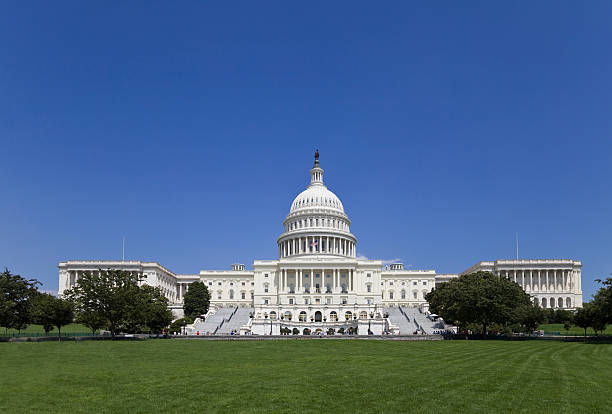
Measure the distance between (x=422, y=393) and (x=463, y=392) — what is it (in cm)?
161

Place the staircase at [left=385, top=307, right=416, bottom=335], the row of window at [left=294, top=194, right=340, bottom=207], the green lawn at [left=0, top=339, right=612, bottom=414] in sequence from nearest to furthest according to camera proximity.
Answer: the green lawn at [left=0, top=339, right=612, bottom=414], the staircase at [left=385, top=307, right=416, bottom=335], the row of window at [left=294, top=194, right=340, bottom=207]

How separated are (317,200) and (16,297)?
359ft

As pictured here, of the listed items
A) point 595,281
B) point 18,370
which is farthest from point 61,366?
point 595,281

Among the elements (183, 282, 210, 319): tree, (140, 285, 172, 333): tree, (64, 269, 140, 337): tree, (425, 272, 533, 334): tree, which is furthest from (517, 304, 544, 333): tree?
(183, 282, 210, 319): tree

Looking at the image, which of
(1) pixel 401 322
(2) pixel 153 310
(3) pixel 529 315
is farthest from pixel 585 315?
(2) pixel 153 310

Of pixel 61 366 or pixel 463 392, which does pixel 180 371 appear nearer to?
pixel 61 366

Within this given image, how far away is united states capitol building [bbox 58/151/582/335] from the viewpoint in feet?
446

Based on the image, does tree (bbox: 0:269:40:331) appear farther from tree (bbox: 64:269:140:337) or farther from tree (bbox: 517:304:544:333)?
tree (bbox: 517:304:544:333)

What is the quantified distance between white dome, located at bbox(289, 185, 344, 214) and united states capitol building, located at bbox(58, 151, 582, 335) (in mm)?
329

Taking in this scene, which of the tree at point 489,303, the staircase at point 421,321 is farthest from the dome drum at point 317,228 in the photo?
the tree at point 489,303

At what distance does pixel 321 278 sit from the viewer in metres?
152

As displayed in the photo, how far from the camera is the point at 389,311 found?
13850 centimetres

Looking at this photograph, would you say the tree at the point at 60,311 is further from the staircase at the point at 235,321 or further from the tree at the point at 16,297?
the staircase at the point at 235,321

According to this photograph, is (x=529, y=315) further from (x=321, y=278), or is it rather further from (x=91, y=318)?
(x=321, y=278)
